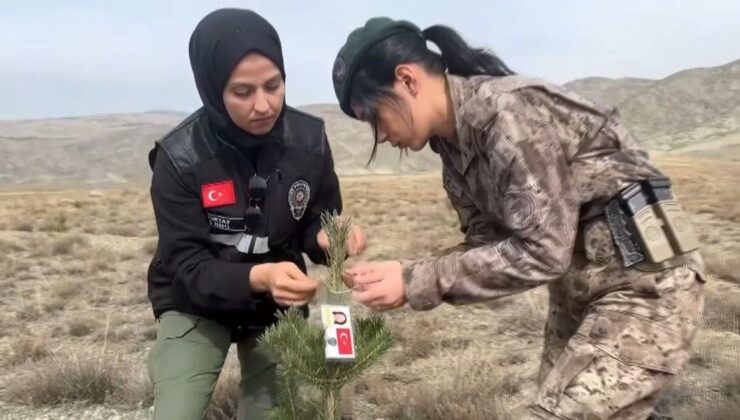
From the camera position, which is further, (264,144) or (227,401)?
(227,401)

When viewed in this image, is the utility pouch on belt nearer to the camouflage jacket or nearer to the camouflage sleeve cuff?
the camouflage jacket

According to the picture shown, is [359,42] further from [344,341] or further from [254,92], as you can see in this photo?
[344,341]

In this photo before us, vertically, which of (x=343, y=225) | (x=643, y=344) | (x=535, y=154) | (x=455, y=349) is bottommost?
(x=455, y=349)

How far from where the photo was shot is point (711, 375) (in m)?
4.55

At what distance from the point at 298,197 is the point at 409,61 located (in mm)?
890

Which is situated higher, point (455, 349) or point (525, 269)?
point (525, 269)

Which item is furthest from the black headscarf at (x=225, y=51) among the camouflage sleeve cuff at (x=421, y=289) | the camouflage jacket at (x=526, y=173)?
the camouflage sleeve cuff at (x=421, y=289)

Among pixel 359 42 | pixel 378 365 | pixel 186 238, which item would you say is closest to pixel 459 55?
pixel 359 42

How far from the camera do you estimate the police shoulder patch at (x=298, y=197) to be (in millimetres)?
2588

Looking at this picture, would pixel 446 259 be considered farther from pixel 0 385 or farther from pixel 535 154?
pixel 0 385

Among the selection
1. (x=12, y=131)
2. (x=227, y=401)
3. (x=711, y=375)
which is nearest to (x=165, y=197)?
(x=227, y=401)

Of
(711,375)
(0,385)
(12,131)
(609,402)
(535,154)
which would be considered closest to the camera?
(535,154)

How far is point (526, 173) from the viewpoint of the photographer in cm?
184

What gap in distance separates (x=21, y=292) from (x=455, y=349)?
6206 mm
